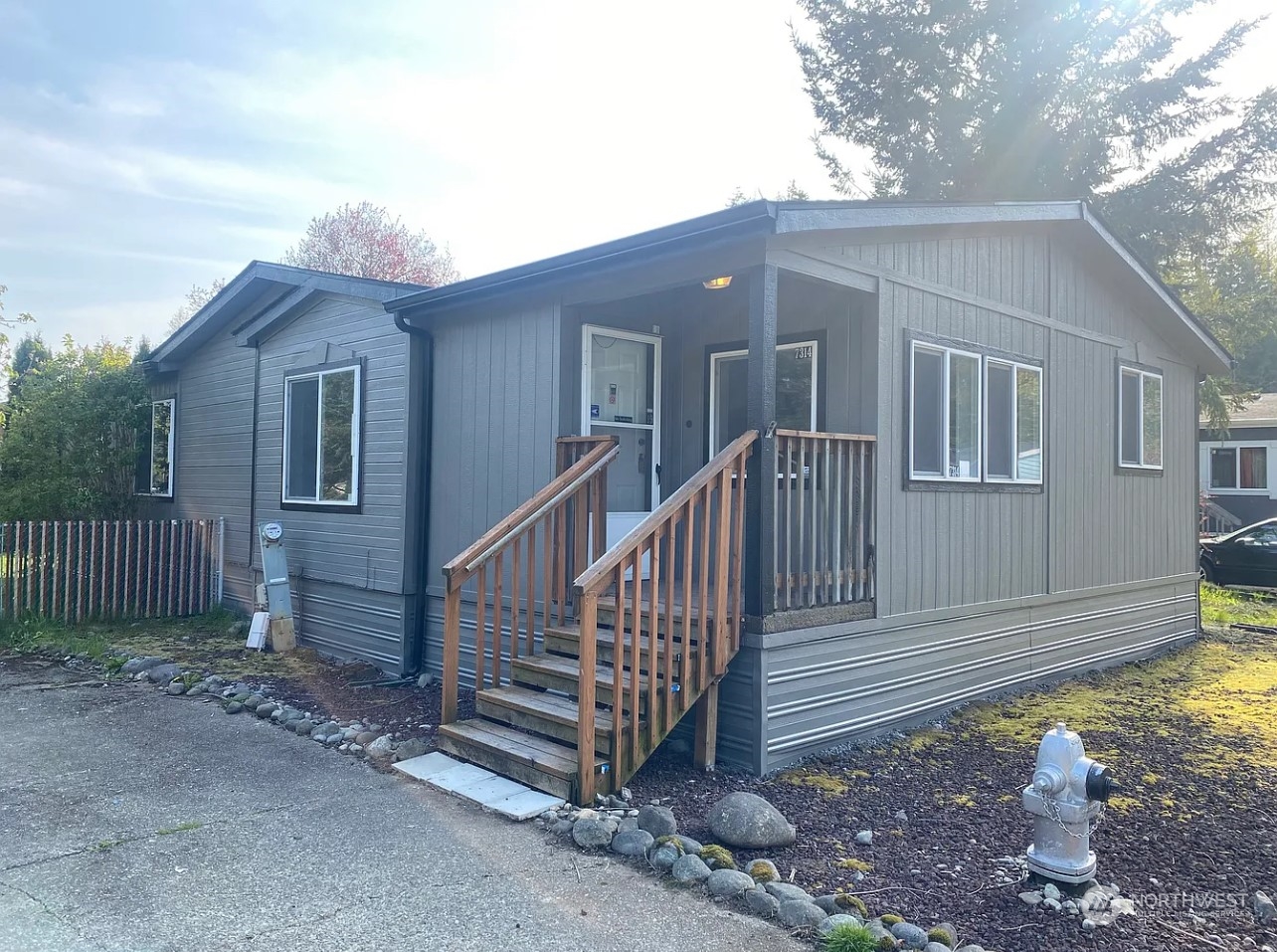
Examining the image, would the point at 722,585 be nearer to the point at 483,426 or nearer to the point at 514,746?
the point at 514,746

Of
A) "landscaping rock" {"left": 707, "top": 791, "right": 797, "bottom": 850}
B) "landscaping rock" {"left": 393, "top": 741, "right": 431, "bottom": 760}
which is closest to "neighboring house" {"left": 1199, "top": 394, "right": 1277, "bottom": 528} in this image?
"landscaping rock" {"left": 707, "top": 791, "right": 797, "bottom": 850}

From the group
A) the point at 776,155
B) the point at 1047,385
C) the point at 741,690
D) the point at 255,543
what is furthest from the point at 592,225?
the point at 741,690

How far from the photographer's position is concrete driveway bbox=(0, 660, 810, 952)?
10.5 ft

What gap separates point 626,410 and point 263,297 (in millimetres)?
4817

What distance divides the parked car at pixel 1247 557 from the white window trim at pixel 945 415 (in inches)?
388

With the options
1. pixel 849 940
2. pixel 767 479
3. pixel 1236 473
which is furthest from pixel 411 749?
pixel 1236 473

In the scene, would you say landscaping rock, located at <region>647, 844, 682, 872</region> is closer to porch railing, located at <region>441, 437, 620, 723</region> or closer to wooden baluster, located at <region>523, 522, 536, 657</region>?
porch railing, located at <region>441, 437, 620, 723</region>

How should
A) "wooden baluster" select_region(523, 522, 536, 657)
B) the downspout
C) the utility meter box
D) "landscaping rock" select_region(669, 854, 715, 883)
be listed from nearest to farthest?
1. "landscaping rock" select_region(669, 854, 715, 883)
2. "wooden baluster" select_region(523, 522, 536, 657)
3. the downspout
4. the utility meter box

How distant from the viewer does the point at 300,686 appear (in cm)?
713

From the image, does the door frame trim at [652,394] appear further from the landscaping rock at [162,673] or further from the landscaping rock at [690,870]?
the landscaping rock at [162,673]

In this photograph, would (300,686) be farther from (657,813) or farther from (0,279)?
(0,279)

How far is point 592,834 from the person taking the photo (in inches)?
159

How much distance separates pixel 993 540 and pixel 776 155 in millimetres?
18709

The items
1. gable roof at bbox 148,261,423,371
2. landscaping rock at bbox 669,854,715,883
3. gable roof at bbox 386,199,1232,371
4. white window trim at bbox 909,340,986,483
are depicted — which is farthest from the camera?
gable roof at bbox 148,261,423,371
